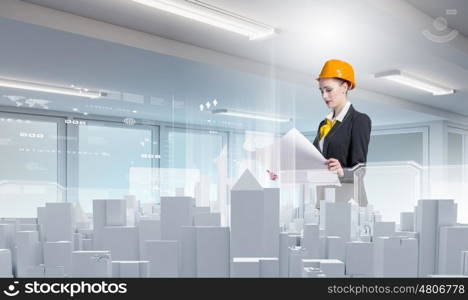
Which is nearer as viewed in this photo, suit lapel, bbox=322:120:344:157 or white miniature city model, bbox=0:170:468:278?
white miniature city model, bbox=0:170:468:278

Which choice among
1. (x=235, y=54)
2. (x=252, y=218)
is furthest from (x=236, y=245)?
(x=235, y=54)

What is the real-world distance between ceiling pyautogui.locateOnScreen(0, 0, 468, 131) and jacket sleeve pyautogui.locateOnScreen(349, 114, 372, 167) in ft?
3.33

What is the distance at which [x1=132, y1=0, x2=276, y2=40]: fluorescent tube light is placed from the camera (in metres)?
2.54

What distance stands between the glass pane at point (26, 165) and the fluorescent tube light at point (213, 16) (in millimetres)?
2482

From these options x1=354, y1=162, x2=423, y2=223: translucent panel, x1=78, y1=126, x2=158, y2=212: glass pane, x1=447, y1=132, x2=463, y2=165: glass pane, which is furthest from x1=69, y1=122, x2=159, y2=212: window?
x1=447, y1=132, x2=463, y2=165: glass pane

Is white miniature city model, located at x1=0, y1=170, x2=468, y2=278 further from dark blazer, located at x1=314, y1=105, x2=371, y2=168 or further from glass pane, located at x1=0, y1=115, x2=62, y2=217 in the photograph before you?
glass pane, located at x1=0, y1=115, x2=62, y2=217

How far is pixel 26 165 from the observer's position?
443 cm

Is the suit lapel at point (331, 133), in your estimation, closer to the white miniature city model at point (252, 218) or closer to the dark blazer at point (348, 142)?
the dark blazer at point (348, 142)

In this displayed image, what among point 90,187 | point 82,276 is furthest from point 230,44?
point 82,276

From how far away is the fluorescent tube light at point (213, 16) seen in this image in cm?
254

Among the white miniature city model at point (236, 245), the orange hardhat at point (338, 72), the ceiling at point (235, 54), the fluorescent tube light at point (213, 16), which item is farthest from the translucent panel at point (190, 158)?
the white miniature city model at point (236, 245)

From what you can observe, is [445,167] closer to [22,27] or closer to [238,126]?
[238,126]

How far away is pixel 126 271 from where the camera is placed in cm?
57

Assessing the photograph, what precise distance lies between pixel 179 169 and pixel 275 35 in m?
1.88
